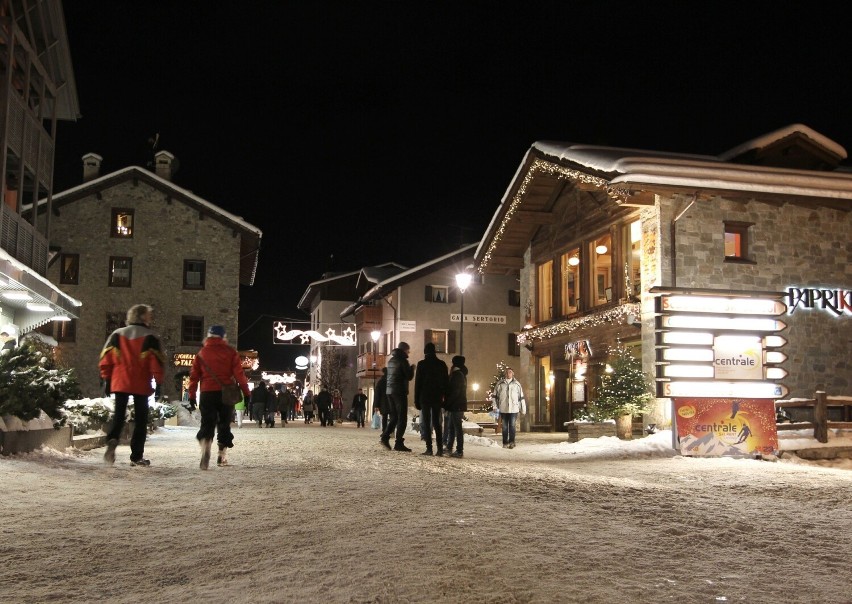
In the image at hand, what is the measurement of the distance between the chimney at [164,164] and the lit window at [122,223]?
3461mm

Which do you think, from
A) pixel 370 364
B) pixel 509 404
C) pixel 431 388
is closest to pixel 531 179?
pixel 509 404

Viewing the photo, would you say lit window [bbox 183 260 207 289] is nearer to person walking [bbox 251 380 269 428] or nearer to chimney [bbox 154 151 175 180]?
chimney [bbox 154 151 175 180]

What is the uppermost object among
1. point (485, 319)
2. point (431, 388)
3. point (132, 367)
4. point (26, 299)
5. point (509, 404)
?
point (485, 319)

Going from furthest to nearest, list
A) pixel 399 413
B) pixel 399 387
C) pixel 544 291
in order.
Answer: pixel 544 291 < pixel 399 413 < pixel 399 387

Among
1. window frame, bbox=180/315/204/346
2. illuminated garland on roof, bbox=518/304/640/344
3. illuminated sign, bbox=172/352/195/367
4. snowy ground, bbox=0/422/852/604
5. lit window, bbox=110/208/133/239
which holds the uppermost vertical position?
lit window, bbox=110/208/133/239

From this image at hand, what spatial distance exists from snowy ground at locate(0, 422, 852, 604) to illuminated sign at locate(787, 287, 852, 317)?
450 inches

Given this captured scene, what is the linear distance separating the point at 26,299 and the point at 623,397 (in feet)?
46.4

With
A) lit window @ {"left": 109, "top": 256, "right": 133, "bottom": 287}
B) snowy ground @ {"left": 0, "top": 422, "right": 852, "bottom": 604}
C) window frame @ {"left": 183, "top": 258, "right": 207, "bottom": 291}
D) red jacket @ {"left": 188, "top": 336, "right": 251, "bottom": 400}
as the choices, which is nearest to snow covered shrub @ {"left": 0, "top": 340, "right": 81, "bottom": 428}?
snowy ground @ {"left": 0, "top": 422, "right": 852, "bottom": 604}

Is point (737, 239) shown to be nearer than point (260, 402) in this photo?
Yes

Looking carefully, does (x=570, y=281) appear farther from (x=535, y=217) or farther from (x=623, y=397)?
(x=623, y=397)

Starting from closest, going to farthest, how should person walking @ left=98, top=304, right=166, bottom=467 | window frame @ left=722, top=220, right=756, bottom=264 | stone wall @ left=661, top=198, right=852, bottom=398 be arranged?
1. person walking @ left=98, top=304, right=166, bottom=467
2. stone wall @ left=661, top=198, right=852, bottom=398
3. window frame @ left=722, top=220, right=756, bottom=264

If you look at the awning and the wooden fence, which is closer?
the wooden fence

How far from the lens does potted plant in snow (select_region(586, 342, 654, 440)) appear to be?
1898 cm

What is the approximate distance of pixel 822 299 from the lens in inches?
820
